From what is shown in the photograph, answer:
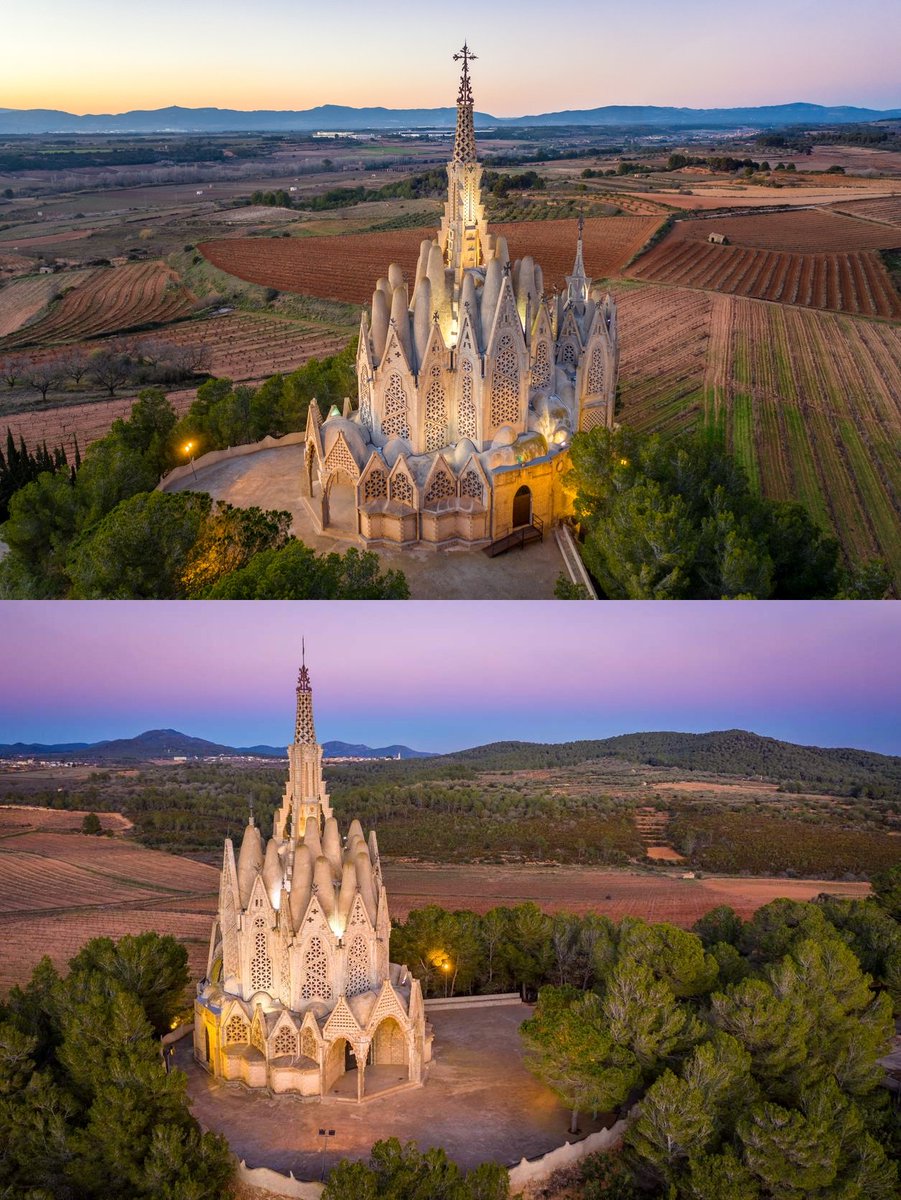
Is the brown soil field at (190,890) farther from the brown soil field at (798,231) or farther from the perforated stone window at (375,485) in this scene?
the brown soil field at (798,231)

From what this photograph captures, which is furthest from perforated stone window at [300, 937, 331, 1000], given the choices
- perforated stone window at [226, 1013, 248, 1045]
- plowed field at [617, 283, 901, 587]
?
plowed field at [617, 283, 901, 587]

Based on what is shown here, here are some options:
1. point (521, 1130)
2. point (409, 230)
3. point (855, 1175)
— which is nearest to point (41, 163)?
point (409, 230)

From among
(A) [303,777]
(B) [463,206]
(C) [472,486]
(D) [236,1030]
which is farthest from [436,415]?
(D) [236,1030]

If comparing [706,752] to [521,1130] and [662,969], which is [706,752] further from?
[521,1130]

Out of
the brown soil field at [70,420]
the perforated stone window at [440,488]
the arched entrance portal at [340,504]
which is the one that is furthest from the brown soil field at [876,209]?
the brown soil field at [70,420]

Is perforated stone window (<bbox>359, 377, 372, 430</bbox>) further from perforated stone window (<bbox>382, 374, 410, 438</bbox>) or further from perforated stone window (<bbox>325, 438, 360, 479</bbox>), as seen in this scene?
perforated stone window (<bbox>325, 438, 360, 479</bbox>)
